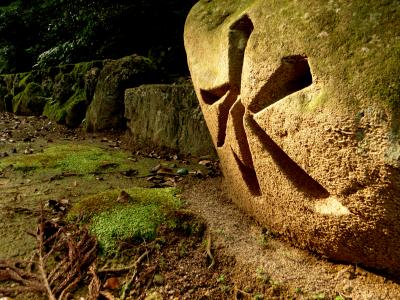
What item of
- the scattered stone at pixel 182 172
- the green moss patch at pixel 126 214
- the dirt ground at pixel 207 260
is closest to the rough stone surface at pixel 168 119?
the scattered stone at pixel 182 172

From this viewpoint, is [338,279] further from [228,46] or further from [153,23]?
[153,23]

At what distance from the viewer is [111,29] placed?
777 cm

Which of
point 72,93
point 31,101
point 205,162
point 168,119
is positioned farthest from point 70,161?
point 31,101

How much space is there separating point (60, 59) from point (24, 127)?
2396 millimetres

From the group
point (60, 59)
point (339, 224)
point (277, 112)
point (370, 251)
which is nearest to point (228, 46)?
point (277, 112)

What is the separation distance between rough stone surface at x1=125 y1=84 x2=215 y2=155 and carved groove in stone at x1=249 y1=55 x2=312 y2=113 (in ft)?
7.46

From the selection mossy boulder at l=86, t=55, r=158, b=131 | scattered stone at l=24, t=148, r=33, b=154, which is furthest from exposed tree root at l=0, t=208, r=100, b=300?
mossy boulder at l=86, t=55, r=158, b=131

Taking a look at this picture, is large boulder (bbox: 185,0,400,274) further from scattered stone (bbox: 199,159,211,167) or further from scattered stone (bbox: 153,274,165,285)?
scattered stone (bbox: 199,159,211,167)

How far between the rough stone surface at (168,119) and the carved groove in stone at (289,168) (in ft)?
7.04

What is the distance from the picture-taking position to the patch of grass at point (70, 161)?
395cm

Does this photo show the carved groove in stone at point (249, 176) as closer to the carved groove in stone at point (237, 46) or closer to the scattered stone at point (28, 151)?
the carved groove in stone at point (237, 46)

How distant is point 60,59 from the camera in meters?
9.12

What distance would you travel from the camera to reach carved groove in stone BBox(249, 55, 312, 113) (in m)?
1.87

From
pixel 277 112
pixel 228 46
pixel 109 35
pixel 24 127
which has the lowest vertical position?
pixel 24 127
